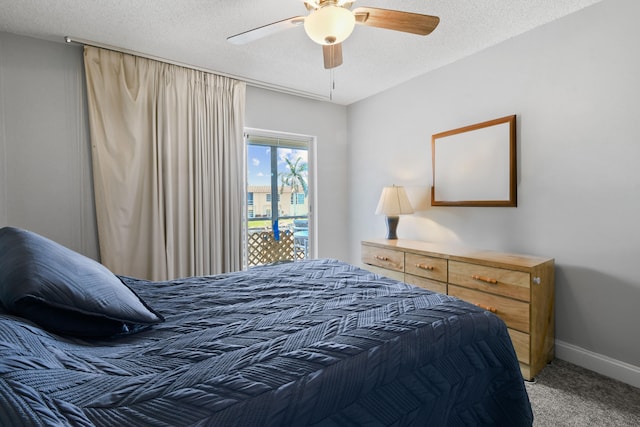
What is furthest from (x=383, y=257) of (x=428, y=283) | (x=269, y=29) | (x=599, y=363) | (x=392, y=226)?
(x=269, y=29)

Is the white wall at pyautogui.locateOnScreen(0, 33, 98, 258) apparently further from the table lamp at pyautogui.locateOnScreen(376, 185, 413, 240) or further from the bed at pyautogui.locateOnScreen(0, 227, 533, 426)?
the table lamp at pyautogui.locateOnScreen(376, 185, 413, 240)

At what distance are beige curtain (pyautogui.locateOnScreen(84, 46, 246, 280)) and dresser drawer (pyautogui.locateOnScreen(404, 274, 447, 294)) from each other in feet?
5.71

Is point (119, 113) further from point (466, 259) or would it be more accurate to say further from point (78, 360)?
point (466, 259)

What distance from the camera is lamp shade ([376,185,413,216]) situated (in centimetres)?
304

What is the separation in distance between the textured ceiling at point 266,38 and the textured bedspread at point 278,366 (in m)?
1.86

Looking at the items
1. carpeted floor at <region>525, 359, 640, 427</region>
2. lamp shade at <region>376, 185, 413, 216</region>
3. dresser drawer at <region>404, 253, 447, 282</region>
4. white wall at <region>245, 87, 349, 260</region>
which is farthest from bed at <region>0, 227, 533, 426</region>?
white wall at <region>245, 87, 349, 260</region>

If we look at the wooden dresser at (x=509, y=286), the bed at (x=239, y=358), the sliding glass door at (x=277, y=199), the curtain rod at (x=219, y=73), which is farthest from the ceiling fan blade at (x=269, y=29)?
the wooden dresser at (x=509, y=286)

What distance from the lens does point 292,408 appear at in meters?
0.74

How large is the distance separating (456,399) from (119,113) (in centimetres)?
311

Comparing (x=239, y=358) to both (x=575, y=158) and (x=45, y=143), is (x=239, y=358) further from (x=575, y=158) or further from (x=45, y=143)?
(x=45, y=143)

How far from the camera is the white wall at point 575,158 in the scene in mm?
1872

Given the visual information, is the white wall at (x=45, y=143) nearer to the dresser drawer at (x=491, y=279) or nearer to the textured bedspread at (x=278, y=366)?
the textured bedspread at (x=278, y=366)

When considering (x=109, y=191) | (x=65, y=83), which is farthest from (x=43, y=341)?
(x=65, y=83)

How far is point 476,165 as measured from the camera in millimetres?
2631
